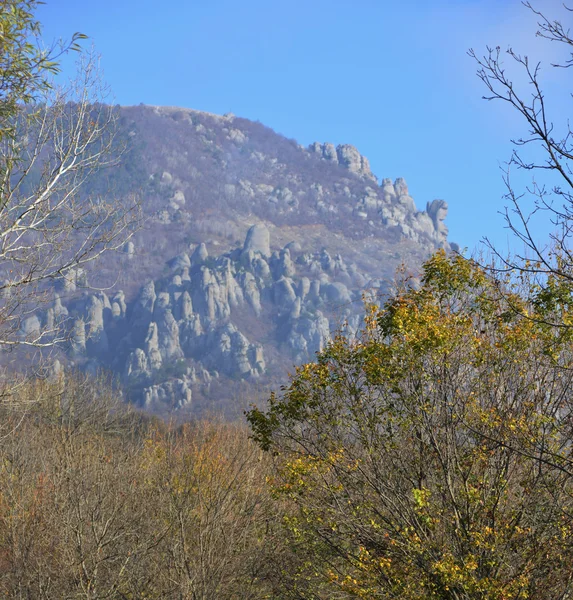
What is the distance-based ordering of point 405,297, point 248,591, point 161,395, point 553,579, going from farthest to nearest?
point 161,395, point 248,591, point 405,297, point 553,579

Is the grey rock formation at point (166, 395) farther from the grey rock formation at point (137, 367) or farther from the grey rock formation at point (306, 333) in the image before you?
the grey rock formation at point (306, 333)

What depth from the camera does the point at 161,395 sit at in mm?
151875

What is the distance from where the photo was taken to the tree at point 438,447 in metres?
8.86

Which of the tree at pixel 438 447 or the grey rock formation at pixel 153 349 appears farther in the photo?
the grey rock formation at pixel 153 349

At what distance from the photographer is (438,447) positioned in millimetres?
9516

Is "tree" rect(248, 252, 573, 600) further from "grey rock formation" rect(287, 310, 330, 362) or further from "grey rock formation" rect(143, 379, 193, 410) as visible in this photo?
"grey rock formation" rect(287, 310, 330, 362)

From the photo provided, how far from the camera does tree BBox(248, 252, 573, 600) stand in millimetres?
8859

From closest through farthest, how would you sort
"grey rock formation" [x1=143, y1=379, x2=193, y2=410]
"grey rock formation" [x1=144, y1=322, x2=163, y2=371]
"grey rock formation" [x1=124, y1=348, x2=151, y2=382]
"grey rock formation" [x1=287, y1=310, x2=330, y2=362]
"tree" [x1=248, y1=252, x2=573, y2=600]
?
1. "tree" [x1=248, y1=252, x2=573, y2=600]
2. "grey rock formation" [x1=143, y1=379, x2=193, y2=410]
3. "grey rock formation" [x1=124, y1=348, x2=151, y2=382]
4. "grey rock formation" [x1=144, y1=322, x2=163, y2=371]
5. "grey rock formation" [x1=287, y1=310, x2=330, y2=362]

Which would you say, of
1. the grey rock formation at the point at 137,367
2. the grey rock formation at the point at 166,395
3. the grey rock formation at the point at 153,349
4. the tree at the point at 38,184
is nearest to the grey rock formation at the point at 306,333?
the grey rock formation at the point at 166,395

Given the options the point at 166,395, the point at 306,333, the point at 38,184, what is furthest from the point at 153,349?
the point at 38,184

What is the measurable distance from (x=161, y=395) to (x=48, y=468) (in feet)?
458

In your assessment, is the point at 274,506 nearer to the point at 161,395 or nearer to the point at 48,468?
the point at 48,468

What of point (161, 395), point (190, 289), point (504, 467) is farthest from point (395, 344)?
point (190, 289)

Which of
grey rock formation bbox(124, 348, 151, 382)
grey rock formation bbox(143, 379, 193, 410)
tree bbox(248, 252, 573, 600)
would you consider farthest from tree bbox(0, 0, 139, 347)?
grey rock formation bbox(124, 348, 151, 382)
